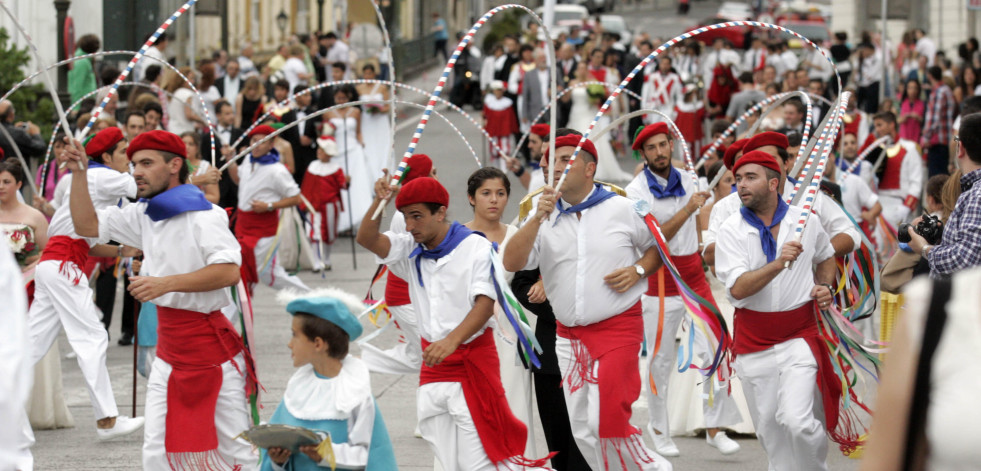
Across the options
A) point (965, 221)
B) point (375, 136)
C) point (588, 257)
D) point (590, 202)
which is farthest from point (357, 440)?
point (375, 136)

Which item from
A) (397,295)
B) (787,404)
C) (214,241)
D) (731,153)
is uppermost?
(731,153)

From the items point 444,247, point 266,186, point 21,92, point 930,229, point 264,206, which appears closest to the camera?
point 444,247

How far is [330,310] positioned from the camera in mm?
5160

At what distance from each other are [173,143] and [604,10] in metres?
55.7

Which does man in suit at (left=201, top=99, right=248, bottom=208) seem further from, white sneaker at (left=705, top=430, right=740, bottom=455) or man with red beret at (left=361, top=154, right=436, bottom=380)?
white sneaker at (left=705, top=430, right=740, bottom=455)

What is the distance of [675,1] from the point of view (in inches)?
2881

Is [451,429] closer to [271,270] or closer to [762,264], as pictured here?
[762,264]

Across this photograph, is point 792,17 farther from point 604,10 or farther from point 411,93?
point 411,93

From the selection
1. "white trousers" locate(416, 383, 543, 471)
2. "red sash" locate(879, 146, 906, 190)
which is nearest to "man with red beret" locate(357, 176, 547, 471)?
"white trousers" locate(416, 383, 543, 471)

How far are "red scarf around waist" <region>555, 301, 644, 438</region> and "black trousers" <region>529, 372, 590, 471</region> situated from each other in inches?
24.5

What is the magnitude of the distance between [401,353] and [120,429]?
1.82 metres

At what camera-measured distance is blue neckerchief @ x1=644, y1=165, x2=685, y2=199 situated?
806 centimetres

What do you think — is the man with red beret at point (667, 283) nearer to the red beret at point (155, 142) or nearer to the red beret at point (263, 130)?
the red beret at point (155, 142)

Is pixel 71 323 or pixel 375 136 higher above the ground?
pixel 375 136
